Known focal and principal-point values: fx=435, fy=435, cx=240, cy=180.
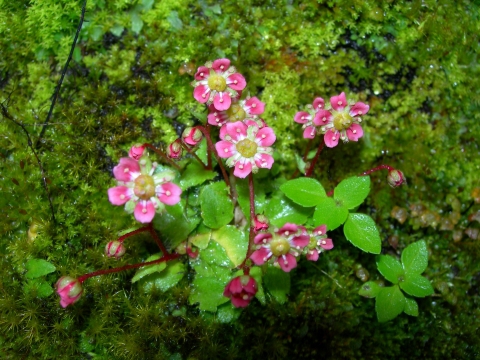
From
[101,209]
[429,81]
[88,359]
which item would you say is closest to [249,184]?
[101,209]

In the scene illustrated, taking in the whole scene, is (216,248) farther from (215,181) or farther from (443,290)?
(443,290)

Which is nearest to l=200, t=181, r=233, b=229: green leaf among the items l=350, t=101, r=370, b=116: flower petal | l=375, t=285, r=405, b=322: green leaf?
l=350, t=101, r=370, b=116: flower petal

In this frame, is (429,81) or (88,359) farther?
(429,81)

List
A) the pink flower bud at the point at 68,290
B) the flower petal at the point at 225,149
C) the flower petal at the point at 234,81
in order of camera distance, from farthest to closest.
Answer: the flower petal at the point at 234,81 → the flower petal at the point at 225,149 → the pink flower bud at the point at 68,290

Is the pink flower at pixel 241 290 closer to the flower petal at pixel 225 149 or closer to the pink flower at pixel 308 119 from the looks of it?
the flower petal at pixel 225 149

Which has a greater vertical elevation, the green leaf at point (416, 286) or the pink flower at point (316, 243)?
the pink flower at point (316, 243)

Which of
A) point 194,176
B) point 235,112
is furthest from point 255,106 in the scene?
point 194,176

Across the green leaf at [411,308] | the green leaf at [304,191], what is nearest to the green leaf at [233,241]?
the green leaf at [304,191]
